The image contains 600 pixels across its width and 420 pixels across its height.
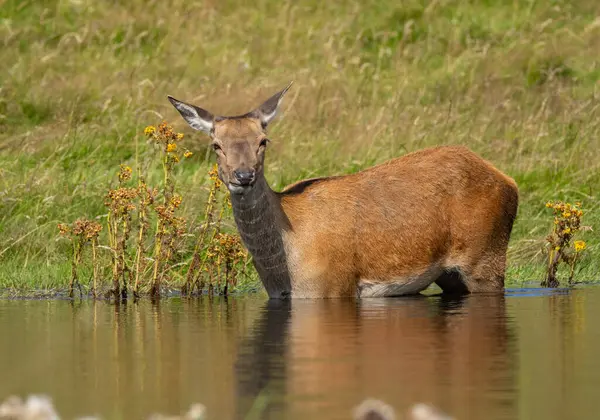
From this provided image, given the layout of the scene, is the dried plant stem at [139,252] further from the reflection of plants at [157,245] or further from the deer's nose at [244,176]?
the deer's nose at [244,176]

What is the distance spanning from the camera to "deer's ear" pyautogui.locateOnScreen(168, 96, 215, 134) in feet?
40.0

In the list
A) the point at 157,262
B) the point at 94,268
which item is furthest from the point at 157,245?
the point at 94,268

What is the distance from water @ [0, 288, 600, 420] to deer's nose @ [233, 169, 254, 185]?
98cm

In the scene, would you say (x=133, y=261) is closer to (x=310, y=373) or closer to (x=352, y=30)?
(x=310, y=373)

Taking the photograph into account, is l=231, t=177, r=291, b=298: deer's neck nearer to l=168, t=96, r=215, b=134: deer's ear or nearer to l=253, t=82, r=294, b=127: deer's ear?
l=253, t=82, r=294, b=127: deer's ear

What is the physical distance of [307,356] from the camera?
875 centimetres

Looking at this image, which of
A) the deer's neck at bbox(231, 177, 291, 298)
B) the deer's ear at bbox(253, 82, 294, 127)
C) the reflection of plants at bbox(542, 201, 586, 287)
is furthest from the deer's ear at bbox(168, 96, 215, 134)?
the reflection of plants at bbox(542, 201, 586, 287)

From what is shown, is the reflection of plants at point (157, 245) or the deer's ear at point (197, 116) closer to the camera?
the deer's ear at point (197, 116)

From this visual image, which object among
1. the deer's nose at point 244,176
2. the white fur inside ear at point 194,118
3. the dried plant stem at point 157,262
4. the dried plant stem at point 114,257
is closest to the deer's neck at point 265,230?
the deer's nose at point 244,176

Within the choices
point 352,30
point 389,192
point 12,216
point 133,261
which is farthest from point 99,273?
point 352,30

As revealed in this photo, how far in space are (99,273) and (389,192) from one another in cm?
267

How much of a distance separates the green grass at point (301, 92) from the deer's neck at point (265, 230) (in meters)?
2.07

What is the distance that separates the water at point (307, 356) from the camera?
7176mm

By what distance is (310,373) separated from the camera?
807 centimetres
